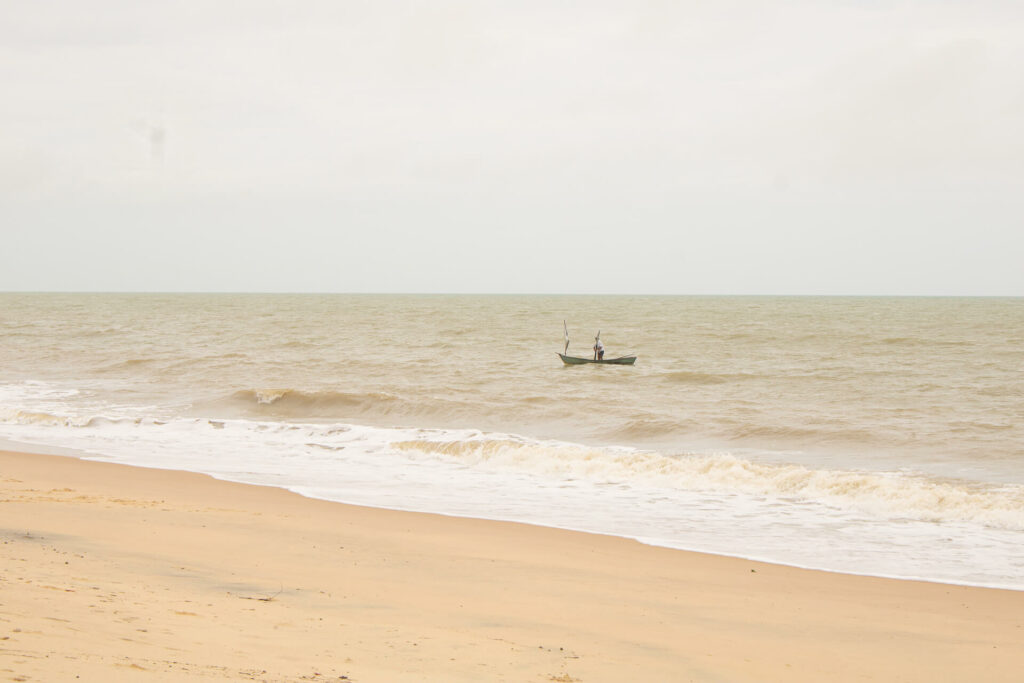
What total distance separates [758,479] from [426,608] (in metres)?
7.95

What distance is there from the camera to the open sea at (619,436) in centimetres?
1077

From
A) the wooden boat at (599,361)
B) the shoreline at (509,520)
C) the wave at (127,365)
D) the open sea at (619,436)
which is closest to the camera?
the shoreline at (509,520)

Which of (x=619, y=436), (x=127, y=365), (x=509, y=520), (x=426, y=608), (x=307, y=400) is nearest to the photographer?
(x=426, y=608)

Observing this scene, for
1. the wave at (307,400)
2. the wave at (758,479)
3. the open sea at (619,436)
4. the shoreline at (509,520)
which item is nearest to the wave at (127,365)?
the open sea at (619,436)

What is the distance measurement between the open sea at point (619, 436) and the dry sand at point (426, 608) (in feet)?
4.44

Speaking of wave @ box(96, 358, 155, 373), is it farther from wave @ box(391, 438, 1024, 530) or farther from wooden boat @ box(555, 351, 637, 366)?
wave @ box(391, 438, 1024, 530)

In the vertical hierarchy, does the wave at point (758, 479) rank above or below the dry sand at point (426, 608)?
below

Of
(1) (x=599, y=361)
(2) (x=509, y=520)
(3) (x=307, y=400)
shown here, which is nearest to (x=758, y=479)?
(2) (x=509, y=520)

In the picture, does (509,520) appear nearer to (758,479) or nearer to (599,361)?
(758,479)

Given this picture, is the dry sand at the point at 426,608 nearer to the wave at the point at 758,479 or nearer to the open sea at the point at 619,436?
the open sea at the point at 619,436

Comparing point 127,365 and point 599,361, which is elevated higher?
point 599,361

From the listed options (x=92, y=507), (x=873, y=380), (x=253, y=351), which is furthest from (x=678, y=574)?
(x=253, y=351)

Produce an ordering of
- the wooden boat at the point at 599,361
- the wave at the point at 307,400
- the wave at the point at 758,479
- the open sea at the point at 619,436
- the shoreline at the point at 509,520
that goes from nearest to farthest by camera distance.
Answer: the shoreline at the point at 509,520, the open sea at the point at 619,436, the wave at the point at 758,479, the wave at the point at 307,400, the wooden boat at the point at 599,361

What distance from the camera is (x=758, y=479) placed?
43.6 ft
